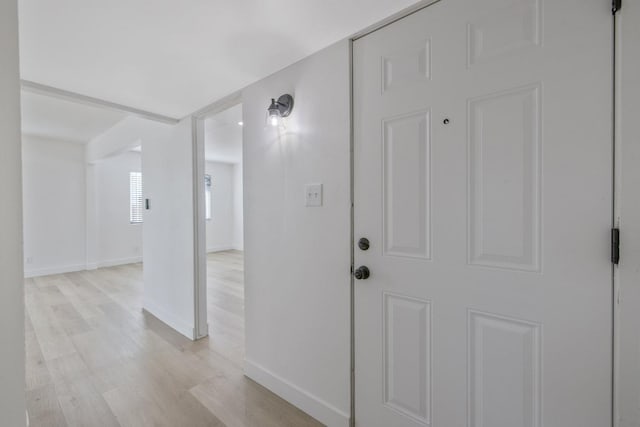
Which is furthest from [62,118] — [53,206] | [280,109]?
[280,109]

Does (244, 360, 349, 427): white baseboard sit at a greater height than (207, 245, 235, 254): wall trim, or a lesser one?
lesser

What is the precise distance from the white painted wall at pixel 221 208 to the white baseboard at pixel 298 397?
6003mm

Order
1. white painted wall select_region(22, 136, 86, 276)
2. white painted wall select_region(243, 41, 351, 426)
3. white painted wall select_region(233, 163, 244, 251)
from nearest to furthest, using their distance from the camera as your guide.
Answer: white painted wall select_region(243, 41, 351, 426), white painted wall select_region(22, 136, 86, 276), white painted wall select_region(233, 163, 244, 251)

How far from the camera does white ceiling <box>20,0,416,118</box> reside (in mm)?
1271

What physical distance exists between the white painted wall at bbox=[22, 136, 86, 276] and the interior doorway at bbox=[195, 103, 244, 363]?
233 centimetres

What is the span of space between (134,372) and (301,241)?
1.70 meters

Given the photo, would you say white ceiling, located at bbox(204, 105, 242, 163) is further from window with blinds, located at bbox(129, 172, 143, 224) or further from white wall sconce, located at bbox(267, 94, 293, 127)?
window with blinds, located at bbox(129, 172, 143, 224)

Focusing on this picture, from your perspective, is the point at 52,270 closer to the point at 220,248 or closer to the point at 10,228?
the point at 220,248

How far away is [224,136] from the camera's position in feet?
15.5

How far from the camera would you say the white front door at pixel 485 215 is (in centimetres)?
92

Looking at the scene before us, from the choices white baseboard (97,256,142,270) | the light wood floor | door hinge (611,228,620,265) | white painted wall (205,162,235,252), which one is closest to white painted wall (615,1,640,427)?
door hinge (611,228,620,265)

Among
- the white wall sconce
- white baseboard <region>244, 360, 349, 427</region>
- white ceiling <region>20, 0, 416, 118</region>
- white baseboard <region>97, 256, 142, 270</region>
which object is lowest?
white baseboard <region>244, 360, 349, 427</region>

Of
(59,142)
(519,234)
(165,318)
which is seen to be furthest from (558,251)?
(59,142)

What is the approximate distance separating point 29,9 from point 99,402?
220cm
